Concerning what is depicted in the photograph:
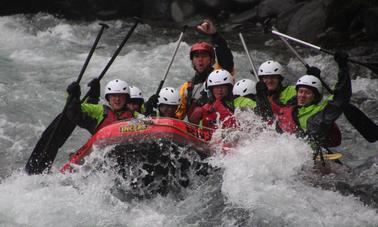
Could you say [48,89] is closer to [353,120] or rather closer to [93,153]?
[93,153]

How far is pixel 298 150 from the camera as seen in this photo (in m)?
7.00

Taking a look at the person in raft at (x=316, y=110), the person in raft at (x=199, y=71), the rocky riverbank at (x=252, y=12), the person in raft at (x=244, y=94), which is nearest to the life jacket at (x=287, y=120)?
the person in raft at (x=316, y=110)

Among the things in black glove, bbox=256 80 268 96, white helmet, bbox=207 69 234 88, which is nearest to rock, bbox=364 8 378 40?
white helmet, bbox=207 69 234 88

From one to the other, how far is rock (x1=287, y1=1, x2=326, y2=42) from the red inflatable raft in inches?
324

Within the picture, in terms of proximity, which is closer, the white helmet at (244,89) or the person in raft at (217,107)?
the person in raft at (217,107)

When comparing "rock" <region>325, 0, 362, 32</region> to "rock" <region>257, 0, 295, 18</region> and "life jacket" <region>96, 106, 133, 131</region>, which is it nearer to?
"rock" <region>257, 0, 295, 18</region>

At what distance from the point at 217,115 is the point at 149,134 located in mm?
1203

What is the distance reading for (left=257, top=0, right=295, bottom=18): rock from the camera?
54.5ft

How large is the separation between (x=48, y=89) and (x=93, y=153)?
620 centimetres

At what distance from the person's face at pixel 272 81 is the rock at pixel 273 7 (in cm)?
849

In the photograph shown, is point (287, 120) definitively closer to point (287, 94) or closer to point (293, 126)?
point (293, 126)

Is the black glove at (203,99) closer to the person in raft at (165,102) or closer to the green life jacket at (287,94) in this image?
the person in raft at (165,102)

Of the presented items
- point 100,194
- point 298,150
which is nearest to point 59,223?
point 100,194

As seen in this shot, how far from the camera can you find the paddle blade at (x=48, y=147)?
25.0 feet
